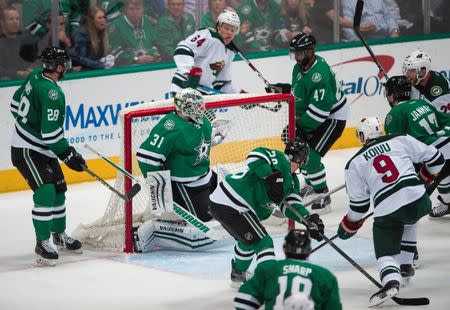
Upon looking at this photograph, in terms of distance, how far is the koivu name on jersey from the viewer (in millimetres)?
6137

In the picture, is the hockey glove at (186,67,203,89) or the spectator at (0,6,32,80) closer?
the hockey glove at (186,67,203,89)

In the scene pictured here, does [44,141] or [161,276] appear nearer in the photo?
[161,276]

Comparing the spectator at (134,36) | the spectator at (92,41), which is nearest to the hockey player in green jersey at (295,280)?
the spectator at (92,41)

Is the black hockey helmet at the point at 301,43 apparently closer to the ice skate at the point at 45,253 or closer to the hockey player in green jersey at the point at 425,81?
the hockey player in green jersey at the point at 425,81

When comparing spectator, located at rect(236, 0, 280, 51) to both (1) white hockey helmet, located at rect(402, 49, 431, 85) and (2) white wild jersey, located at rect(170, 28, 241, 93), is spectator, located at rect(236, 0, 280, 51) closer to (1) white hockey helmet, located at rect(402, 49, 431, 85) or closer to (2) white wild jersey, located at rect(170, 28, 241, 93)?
(2) white wild jersey, located at rect(170, 28, 241, 93)

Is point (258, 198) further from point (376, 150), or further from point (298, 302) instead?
point (298, 302)

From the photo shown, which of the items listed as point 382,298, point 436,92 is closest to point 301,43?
point 436,92

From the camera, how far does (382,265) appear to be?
20.2 ft

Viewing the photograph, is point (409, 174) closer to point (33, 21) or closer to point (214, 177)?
point (214, 177)

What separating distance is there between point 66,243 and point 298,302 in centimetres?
345

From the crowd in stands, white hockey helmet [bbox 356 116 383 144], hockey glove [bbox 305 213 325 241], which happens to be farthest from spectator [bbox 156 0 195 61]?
hockey glove [bbox 305 213 325 241]

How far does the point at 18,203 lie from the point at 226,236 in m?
1.98

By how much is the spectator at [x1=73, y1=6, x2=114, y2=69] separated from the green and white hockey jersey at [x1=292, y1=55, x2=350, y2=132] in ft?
5.96

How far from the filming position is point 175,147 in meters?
7.18
